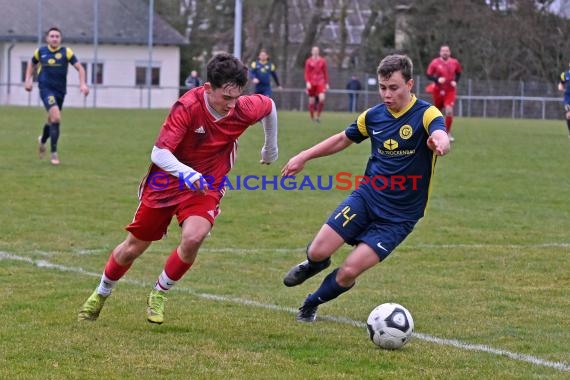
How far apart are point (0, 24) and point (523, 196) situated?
3683 centimetres

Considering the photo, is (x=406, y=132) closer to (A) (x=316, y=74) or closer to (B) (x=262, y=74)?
(B) (x=262, y=74)

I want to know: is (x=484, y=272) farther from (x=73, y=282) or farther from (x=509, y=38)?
(x=509, y=38)

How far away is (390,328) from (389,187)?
3.11 feet

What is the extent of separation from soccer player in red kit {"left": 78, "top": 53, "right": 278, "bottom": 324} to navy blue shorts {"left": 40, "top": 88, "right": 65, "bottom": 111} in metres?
9.01

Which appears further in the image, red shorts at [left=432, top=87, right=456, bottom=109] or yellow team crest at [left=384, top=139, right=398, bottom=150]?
red shorts at [left=432, top=87, right=456, bottom=109]

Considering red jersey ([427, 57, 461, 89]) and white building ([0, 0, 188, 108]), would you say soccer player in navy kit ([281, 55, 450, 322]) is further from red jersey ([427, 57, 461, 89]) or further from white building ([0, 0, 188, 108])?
white building ([0, 0, 188, 108])

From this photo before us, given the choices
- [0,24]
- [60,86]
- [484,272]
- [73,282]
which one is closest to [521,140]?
[60,86]

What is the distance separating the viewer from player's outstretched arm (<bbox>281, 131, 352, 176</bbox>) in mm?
6195

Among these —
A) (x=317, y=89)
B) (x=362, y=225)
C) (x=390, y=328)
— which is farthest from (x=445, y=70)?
(x=390, y=328)

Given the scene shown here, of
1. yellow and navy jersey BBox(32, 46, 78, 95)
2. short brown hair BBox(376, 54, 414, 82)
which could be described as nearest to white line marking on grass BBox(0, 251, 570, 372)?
short brown hair BBox(376, 54, 414, 82)

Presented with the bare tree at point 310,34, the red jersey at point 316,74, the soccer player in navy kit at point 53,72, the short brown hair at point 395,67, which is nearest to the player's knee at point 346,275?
the short brown hair at point 395,67

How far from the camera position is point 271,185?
1423 centimetres

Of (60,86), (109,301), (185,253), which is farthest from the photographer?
(60,86)

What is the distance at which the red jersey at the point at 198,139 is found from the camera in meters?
5.93
